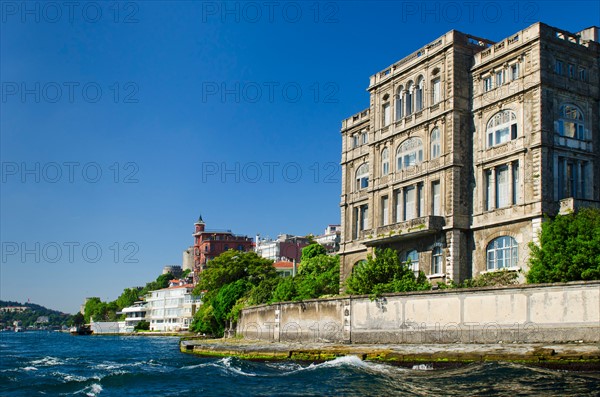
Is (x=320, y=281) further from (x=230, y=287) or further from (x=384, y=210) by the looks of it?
(x=230, y=287)

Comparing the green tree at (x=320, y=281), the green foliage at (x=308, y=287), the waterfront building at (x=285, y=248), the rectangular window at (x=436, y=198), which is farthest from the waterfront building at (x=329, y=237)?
the rectangular window at (x=436, y=198)

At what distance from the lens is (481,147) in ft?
148

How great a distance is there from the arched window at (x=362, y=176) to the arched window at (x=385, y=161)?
4.49 metres

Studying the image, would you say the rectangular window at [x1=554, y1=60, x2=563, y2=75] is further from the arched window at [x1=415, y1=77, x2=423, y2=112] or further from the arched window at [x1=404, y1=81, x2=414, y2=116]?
the arched window at [x1=404, y1=81, x2=414, y2=116]

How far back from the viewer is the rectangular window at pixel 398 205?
165 ft

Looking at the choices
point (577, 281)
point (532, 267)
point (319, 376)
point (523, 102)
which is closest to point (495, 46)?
point (523, 102)

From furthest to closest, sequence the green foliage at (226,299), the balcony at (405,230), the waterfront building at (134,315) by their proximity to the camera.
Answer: the waterfront building at (134,315), the green foliage at (226,299), the balcony at (405,230)

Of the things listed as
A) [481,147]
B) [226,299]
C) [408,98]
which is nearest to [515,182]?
[481,147]

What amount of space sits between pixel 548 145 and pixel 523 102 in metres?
3.09

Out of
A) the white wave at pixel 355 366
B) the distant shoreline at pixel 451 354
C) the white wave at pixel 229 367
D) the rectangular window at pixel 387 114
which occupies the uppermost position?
the rectangular window at pixel 387 114

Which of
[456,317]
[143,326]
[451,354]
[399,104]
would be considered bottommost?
[143,326]

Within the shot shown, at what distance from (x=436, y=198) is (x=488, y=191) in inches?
149

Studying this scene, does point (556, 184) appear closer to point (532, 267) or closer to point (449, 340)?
point (532, 267)

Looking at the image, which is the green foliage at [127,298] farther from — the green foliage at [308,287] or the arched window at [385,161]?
the arched window at [385,161]
